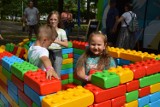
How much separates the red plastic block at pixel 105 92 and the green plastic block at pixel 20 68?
67 centimetres

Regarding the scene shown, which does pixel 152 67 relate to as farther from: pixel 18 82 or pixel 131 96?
pixel 18 82

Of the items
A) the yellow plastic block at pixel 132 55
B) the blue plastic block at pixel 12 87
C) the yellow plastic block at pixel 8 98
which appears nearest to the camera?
the blue plastic block at pixel 12 87

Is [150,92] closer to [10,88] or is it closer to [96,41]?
[96,41]

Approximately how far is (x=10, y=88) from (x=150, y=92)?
149 centimetres

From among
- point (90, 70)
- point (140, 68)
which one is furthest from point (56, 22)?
point (140, 68)

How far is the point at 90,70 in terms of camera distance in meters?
2.91

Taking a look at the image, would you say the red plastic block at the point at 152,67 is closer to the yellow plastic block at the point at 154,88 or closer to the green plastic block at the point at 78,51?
the yellow plastic block at the point at 154,88

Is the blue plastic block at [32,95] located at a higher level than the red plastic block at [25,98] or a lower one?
higher

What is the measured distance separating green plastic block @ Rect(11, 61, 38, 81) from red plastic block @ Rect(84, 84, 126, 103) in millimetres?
665

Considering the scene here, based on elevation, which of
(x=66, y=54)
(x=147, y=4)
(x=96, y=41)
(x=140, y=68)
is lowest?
(x=66, y=54)

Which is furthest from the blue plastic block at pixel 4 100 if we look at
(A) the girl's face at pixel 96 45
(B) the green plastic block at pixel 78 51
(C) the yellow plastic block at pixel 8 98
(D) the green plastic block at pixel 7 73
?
(B) the green plastic block at pixel 78 51

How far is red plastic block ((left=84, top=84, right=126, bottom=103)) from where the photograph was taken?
211 cm

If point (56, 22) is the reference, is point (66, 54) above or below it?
below

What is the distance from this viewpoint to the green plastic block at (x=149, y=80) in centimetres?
256
